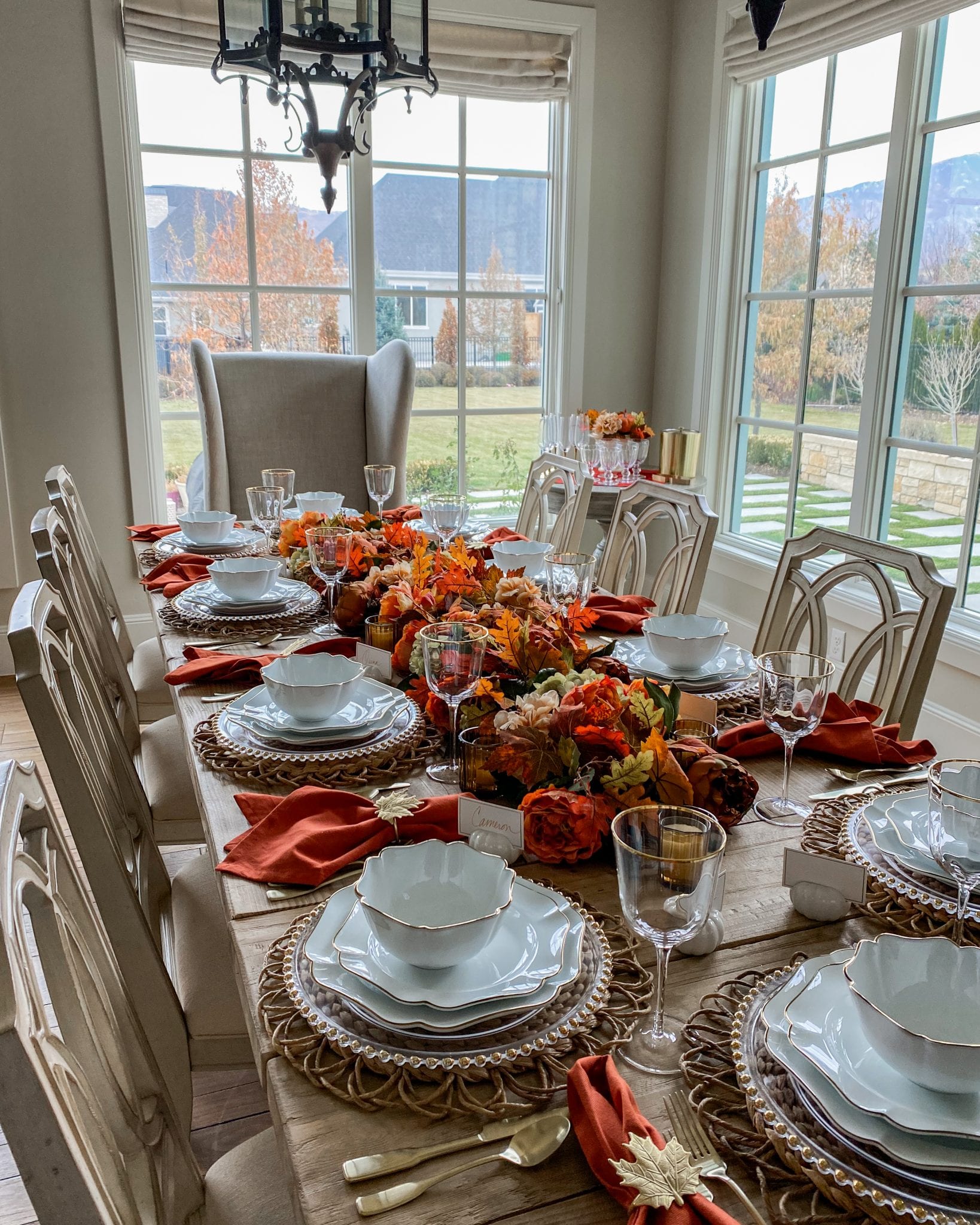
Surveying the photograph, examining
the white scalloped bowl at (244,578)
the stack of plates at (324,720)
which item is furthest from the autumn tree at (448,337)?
the stack of plates at (324,720)

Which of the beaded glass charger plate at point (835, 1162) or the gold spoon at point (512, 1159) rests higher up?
the beaded glass charger plate at point (835, 1162)

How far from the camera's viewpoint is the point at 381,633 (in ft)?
5.20

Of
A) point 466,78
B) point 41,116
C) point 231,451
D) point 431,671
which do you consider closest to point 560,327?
point 466,78

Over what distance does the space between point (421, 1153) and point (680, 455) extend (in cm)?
322

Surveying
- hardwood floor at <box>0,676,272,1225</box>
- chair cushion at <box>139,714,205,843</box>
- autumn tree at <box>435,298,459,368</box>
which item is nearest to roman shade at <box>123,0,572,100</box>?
autumn tree at <box>435,298,459,368</box>

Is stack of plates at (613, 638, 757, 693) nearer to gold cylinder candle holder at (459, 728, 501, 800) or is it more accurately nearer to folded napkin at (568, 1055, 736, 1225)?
gold cylinder candle holder at (459, 728, 501, 800)

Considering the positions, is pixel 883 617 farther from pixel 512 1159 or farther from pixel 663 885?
pixel 512 1159

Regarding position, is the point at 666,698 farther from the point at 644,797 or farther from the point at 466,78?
the point at 466,78

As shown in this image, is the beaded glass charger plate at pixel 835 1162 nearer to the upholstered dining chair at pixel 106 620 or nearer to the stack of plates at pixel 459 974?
the stack of plates at pixel 459 974

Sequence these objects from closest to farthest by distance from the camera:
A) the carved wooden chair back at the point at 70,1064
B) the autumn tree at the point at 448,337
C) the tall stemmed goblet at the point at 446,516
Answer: the carved wooden chair back at the point at 70,1064, the tall stemmed goblet at the point at 446,516, the autumn tree at the point at 448,337

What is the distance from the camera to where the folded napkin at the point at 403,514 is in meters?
2.62

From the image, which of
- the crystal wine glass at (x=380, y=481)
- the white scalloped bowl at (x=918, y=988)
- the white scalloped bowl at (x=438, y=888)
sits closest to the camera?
the white scalloped bowl at (x=918, y=988)

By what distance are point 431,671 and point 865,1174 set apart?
0.66m

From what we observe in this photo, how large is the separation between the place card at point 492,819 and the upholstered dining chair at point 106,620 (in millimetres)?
1117
